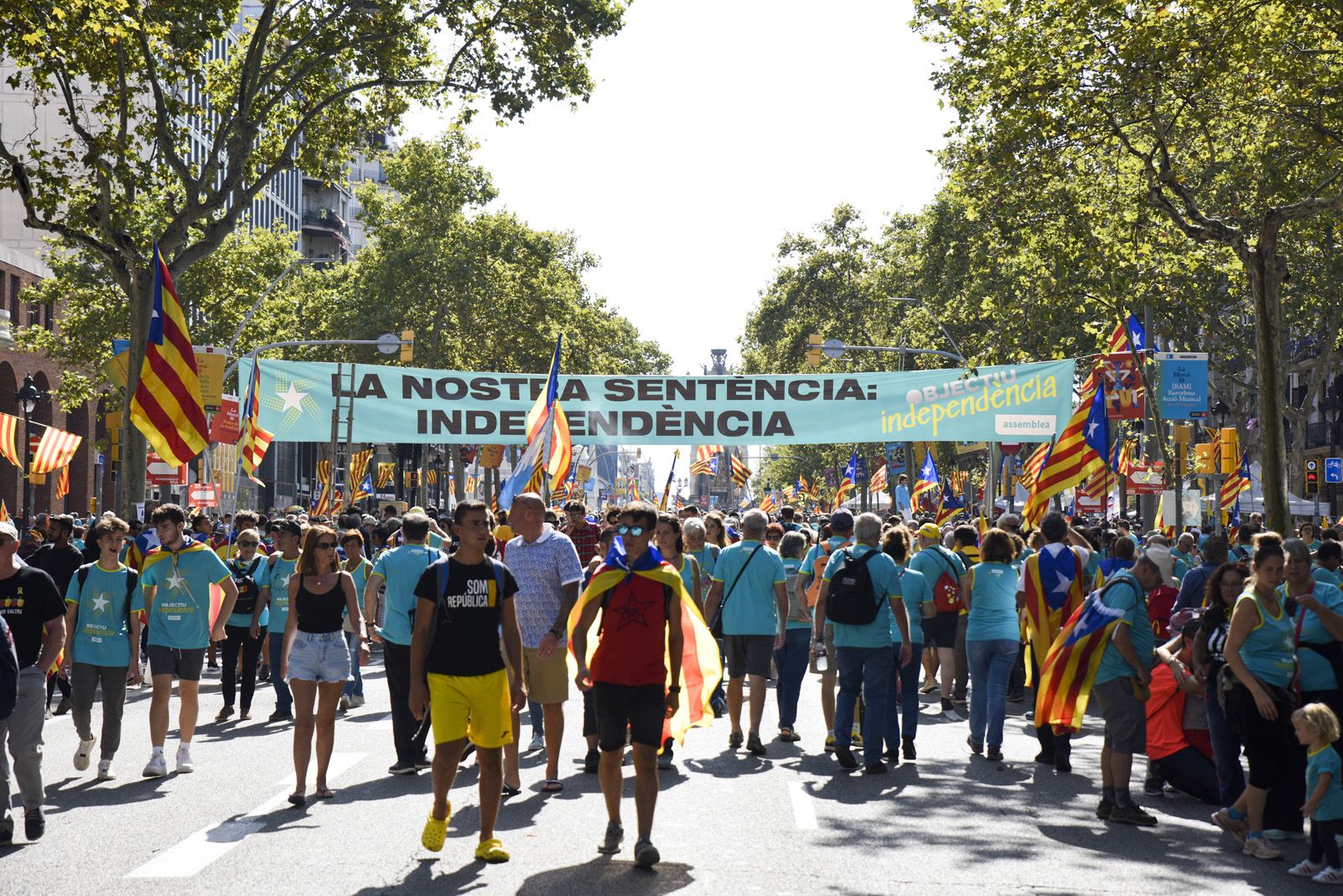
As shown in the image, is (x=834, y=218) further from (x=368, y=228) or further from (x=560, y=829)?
(x=560, y=829)

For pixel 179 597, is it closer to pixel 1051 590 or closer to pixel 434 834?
pixel 434 834

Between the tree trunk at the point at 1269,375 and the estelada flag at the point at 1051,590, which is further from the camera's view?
the tree trunk at the point at 1269,375

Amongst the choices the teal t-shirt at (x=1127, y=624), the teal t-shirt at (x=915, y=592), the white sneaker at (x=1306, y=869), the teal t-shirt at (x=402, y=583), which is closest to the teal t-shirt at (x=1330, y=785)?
the white sneaker at (x=1306, y=869)

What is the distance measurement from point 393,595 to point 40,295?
39155 mm

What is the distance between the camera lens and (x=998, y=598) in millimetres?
12219

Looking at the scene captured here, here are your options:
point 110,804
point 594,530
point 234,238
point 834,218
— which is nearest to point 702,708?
point 110,804

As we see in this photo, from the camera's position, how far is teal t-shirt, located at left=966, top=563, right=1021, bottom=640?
1220cm

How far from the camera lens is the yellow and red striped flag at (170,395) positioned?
15508 mm

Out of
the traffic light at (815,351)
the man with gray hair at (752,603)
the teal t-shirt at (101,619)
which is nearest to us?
the teal t-shirt at (101,619)

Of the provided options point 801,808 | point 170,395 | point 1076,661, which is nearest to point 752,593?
point 801,808

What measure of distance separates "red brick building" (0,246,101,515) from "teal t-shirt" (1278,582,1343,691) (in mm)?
45884

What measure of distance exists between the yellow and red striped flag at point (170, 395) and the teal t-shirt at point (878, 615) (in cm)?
695

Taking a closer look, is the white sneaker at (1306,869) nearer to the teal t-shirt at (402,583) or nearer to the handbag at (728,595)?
the handbag at (728,595)

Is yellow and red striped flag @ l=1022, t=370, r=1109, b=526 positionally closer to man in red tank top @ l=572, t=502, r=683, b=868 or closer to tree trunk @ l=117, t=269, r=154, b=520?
tree trunk @ l=117, t=269, r=154, b=520
